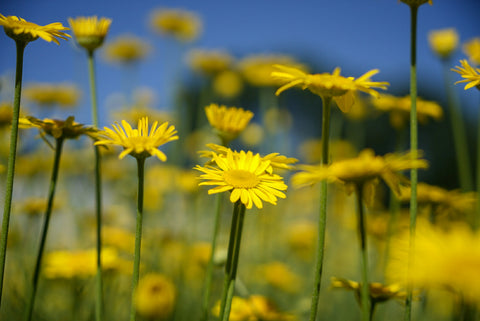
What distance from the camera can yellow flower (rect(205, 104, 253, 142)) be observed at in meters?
0.99

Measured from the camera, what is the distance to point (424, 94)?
24.1 ft

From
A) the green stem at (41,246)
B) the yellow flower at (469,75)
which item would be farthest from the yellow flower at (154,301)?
the yellow flower at (469,75)

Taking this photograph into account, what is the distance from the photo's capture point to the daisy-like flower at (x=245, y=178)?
27.6 inches

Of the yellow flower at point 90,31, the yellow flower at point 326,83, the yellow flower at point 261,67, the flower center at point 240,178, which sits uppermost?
the yellow flower at point 261,67

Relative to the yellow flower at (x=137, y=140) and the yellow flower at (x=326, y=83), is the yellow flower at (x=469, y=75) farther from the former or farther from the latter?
the yellow flower at (x=137, y=140)

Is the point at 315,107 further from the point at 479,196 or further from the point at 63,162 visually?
the point at 479,196

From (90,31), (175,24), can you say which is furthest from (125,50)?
(90,31)

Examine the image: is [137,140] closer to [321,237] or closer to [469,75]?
[321,237]

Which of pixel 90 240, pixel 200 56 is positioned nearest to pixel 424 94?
pixel 200 56

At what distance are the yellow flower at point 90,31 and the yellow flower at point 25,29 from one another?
27cm

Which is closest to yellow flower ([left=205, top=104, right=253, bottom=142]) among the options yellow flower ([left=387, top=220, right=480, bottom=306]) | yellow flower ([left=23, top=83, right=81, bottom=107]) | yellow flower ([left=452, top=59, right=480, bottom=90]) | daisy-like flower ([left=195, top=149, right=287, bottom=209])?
daisy-like flower ([left=195, top=149, right=287, bottom=209])

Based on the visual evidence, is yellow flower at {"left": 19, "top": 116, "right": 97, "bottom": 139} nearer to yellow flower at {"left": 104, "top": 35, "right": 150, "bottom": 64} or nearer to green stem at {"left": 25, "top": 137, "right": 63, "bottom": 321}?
green stem at {"left": 25, "top": 137, "right": 63, "bottom": 321}

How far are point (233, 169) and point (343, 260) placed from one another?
2328mm

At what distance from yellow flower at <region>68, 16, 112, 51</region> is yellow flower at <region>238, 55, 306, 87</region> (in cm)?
136
